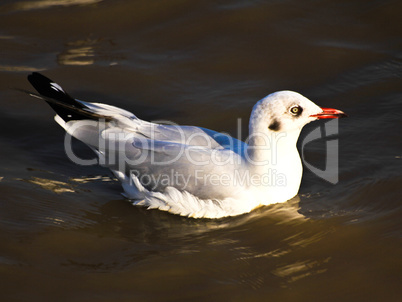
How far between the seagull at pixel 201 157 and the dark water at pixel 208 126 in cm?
16

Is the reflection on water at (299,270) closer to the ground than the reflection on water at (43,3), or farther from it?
closer to the ground

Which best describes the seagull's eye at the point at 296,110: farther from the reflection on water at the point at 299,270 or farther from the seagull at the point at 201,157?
the reflection on water at the point at 299,270

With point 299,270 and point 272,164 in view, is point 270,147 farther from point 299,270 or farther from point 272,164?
point 299,270

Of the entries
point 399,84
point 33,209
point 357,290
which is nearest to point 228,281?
point 357,290

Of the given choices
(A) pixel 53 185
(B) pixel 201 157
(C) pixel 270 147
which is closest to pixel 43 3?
(A) pixel 53 185

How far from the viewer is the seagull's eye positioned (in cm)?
501

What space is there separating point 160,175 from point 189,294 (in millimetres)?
1406

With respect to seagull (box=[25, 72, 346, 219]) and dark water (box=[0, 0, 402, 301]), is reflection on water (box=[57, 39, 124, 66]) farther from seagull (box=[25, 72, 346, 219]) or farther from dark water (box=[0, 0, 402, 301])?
seagull (box=[25, 72, 346, 219])

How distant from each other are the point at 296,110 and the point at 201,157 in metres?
0.95

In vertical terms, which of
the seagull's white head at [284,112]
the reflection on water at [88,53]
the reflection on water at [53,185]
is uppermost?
the reflection on water at [88,53]

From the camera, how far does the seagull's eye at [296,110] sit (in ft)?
16.4

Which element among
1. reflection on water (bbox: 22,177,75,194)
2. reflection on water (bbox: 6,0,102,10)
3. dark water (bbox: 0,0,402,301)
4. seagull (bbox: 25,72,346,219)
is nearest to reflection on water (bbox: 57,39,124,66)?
dark water (bbox: 0,0,402,301)

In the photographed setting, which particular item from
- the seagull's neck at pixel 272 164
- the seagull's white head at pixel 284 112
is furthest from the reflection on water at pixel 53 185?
the seagull's white head at pixel 284 112

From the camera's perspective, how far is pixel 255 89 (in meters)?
7.11
